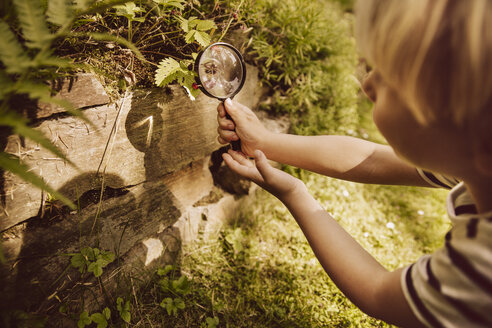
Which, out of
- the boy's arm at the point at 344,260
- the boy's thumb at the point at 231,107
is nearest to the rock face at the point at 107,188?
the boy's thumb at the point at 231,107

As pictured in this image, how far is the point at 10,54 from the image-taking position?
86cm

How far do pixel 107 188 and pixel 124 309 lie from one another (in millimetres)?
713

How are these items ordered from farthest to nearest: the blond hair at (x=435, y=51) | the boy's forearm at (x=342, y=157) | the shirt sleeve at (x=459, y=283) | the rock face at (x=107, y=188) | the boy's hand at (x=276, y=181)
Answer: the boy's forearm at (x=342, y=157) → the boy's hand at (x=276, y=181) → the rock face at (x=107, y=188) → the shirt sleeve at (x=459, y=283) → the blond hair at (x=435, y=51)

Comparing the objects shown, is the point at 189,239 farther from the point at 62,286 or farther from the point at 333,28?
the point at 333,28

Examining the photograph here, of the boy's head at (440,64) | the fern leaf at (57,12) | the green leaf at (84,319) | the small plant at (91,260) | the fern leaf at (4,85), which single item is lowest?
the green leaf at (84,319)

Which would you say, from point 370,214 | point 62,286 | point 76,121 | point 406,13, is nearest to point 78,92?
point 76,121

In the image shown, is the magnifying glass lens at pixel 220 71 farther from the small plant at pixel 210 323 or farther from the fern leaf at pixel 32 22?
the small plant at pixel 210 323

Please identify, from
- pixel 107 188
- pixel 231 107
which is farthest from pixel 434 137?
pixel 107 188

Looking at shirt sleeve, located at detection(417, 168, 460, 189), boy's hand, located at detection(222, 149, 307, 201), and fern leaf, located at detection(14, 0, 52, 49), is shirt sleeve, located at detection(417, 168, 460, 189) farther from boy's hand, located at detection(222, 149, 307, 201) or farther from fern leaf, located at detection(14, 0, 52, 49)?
fern leaf, located at detection(14, 0, 52, 49)

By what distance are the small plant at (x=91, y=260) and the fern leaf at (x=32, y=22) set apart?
104cm

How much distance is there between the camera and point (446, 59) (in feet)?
2.48

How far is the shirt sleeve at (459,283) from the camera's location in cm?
83

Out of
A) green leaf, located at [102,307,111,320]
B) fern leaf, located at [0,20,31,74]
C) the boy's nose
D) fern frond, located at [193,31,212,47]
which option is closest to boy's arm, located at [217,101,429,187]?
fern frond, located at [193,31,212,47]

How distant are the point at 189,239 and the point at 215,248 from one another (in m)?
0.22
